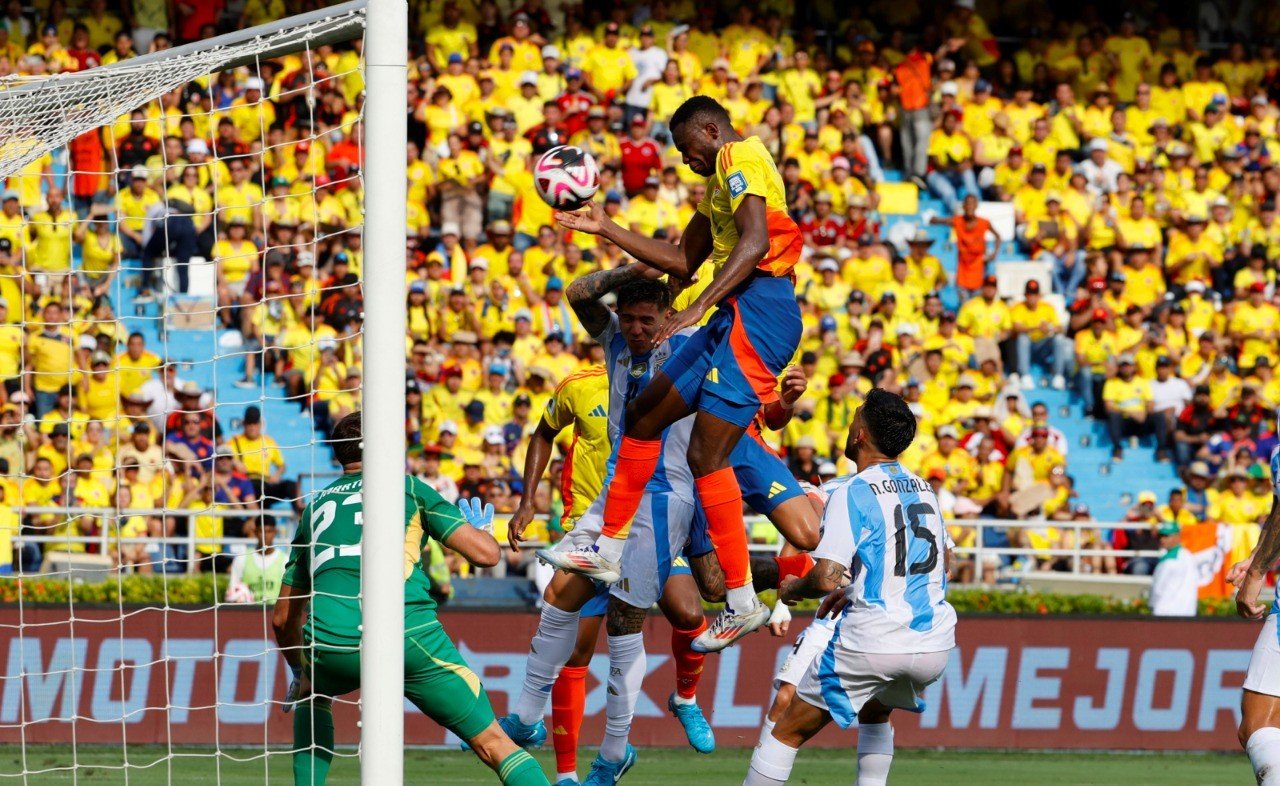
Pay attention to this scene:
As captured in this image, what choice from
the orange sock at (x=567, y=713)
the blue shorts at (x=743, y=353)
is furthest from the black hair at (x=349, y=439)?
the orange sock at (x=567, y=713)

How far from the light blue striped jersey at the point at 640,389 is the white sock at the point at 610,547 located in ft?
2.59

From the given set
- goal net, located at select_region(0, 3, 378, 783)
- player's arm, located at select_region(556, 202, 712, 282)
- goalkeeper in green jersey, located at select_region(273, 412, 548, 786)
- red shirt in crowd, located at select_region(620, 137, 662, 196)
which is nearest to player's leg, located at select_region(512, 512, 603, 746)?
goal net, located at select_region(0, 3, 378, 783)

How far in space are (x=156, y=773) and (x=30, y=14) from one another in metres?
12.4

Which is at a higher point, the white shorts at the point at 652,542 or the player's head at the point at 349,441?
the player's head at the point at 349,441

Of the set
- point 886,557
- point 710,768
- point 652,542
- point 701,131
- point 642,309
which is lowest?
point 710,768

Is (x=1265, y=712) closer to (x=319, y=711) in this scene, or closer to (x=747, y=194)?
(x=747, y=194)

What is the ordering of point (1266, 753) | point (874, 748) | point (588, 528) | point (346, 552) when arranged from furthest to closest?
point (588, 528) < point (874, 748) < point (346, 552) < point (1266, 753)

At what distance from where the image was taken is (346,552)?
8.34 meters

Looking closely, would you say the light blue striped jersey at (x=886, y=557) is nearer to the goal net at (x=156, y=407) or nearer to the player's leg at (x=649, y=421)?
the player's leg at (x=649, y=421)

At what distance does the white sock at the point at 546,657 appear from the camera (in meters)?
10.5

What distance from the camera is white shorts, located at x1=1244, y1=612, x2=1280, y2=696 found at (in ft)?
26.7

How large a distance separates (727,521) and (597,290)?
1.47m

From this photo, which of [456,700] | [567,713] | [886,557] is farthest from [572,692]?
[886,557]

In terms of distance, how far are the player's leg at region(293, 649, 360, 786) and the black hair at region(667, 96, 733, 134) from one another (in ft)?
9.49
